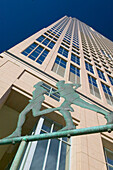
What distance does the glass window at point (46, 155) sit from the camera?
17.4ft

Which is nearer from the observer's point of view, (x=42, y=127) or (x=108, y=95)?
(x=42, y=127)

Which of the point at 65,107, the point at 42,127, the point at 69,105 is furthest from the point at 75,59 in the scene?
the point at 65,107

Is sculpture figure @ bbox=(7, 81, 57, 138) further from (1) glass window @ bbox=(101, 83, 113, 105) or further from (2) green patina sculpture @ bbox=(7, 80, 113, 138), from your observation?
(1) glass window @ bbox=(101, 83, 113, 105)

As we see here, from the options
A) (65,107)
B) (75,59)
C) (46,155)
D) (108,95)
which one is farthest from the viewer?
(75,59)

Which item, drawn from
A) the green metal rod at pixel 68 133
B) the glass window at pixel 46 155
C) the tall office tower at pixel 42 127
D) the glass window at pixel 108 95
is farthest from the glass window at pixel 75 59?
the green metal rod at pixel 68 133

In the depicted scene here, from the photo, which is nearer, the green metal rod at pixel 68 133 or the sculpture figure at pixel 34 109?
the green metal rod at pixel 68 133

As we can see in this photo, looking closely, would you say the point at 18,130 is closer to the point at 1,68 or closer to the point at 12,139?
the point at 12,139

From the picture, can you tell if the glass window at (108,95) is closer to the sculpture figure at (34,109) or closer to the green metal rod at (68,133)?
the sculpture figure at (34,109)

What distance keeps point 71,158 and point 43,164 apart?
1477mm

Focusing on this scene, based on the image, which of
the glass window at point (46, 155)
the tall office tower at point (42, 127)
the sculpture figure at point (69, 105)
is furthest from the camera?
the tall office tower at point (42, 127)

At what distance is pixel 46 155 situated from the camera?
577 cm

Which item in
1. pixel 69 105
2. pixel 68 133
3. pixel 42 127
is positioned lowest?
pixel 68 133

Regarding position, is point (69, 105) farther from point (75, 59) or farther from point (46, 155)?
point (75, 59)

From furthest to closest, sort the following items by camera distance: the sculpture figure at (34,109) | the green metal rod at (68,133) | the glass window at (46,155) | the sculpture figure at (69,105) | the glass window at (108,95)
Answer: the glass window at (108,95) < the glass window at (46,155) < the sculpture figure at (34,109) < the sculpture figure at (69,105) < the green metal rod at (68,133)
